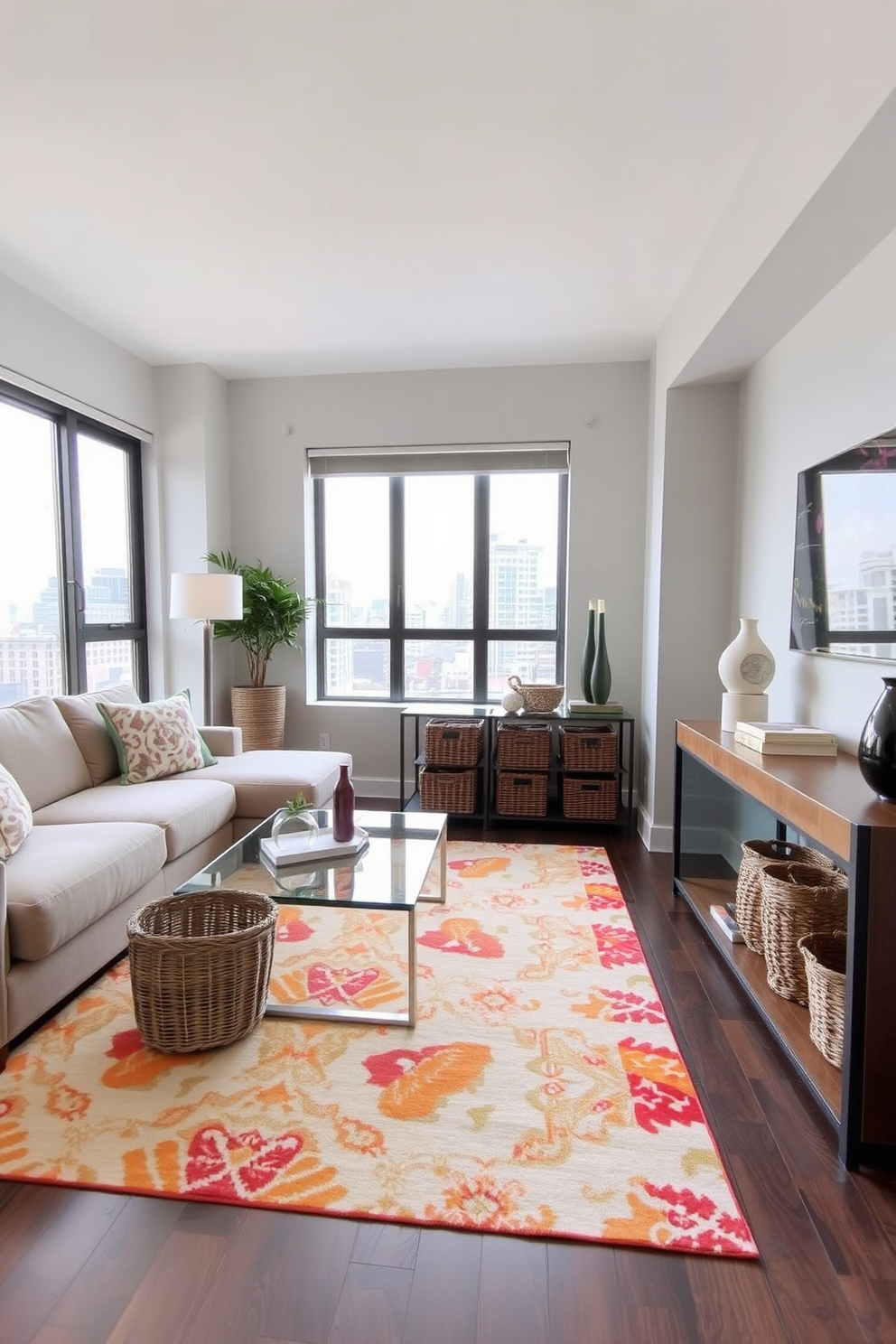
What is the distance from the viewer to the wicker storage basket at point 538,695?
149 inches

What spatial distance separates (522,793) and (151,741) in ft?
6.38

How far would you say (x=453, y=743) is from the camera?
3785 millimetres

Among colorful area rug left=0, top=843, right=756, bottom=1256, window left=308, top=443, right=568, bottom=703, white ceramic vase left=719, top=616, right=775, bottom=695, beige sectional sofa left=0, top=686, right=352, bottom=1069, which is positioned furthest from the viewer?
window left=308, top=443, right=568, bottom=703

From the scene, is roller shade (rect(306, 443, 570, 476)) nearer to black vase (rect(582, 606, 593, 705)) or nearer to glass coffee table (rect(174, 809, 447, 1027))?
black vase (rect(582, 606, 593, 705))

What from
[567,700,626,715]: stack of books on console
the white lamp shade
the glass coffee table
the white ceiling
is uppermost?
the white ceiling

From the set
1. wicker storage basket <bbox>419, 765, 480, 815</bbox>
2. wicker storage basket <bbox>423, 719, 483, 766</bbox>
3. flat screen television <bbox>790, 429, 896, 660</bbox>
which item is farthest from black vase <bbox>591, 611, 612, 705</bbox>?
flat screen television <bbox>790, 429, 896, 660</bbox>

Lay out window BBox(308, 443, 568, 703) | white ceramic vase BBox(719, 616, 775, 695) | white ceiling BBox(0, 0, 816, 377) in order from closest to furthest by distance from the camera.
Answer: white ceiling BBox(0, 0, 816, 377), white ceramic vase BBox(719, 616, 775, 695), window BBox(308, 443, 568, 703)

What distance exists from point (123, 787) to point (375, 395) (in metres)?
2.74

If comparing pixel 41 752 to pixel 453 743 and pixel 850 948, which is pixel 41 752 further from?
pixel 850 948

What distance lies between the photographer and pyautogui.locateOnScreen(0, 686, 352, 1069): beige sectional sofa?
1773 mm

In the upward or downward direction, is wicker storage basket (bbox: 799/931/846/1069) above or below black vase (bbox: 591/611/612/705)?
below

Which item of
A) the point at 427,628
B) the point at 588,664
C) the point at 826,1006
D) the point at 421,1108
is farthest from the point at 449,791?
the point at 826,1006

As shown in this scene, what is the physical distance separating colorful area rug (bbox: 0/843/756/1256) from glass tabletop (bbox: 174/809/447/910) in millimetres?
362

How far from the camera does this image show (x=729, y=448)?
3.24 metres
